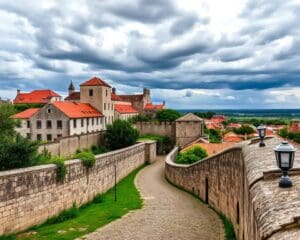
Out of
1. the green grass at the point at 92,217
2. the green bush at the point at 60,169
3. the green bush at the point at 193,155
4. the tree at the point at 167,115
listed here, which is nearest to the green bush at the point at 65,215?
the green grass at the point at 92,217

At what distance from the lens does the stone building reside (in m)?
46.9

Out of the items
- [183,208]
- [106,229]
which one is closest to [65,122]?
[183,208]

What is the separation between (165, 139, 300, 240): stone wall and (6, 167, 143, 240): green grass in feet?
14.1

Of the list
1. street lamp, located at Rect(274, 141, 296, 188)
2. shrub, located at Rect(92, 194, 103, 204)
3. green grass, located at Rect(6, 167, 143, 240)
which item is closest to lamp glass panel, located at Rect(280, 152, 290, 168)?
street lamp, located at Rect(274, 141, 296, 188)

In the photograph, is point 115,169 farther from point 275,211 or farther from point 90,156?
point 275,211

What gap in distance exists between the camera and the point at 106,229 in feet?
45.0

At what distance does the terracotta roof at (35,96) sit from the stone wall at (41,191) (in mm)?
69912

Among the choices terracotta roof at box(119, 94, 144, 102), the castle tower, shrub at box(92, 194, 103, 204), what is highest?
terracotta roof at box(119, 94, 144, 102)

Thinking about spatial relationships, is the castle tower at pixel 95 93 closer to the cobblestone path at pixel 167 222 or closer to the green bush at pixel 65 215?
the cobblestone path at pixel 167 222

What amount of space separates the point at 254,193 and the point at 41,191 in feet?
36.4

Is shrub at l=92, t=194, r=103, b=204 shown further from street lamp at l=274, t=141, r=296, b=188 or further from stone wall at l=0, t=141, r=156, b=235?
street lamp at l=274, t=141, r=296, b=188

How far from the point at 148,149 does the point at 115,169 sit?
1766cm

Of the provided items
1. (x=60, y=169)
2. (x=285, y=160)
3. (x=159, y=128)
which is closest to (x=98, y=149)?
(x=159, y=128)

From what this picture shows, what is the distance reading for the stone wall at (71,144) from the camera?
33706mm
